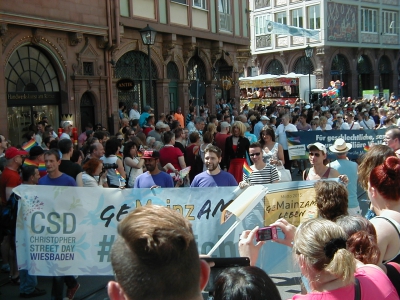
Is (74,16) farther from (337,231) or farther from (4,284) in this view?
(337,231)

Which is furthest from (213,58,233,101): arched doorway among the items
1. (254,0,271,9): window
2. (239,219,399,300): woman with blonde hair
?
(239,219,399,300): woman with blonde hair

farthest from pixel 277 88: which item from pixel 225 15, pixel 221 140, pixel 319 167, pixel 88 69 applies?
pixel 319 167

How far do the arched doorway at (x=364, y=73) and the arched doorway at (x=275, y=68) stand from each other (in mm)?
6901

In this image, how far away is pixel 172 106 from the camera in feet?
75.3

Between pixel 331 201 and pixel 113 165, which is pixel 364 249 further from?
pixel 113 165

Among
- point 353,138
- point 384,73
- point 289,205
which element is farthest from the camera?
point 384,73

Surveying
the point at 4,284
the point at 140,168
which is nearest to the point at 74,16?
the point at 140,168

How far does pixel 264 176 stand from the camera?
711 cm

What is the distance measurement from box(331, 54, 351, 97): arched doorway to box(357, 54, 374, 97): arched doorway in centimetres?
179

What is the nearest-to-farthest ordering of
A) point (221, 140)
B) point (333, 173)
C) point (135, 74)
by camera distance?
point (333, 173)
point (221, 140)
point (135, 74)

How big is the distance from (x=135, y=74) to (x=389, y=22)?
36519 millimetres

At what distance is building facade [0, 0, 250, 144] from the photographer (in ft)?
48.7

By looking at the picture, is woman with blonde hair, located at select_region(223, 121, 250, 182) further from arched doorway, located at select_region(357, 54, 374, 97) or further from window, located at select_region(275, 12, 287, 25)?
arched doorway, located at select_region(357, 54, 374, 97)

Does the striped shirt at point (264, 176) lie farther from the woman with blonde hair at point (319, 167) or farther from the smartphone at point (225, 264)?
the smartphone at point (225, 264)
